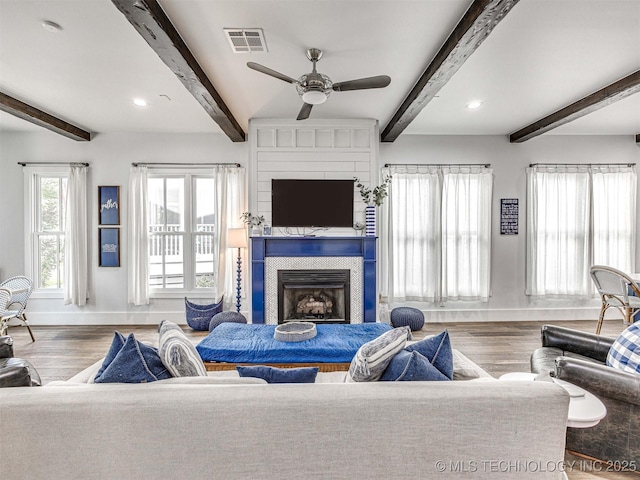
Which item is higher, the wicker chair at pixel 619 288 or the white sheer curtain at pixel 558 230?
the white sheer curtain at pixel 558 230


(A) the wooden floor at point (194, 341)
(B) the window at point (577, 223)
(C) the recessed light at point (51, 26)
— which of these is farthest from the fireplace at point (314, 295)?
(C) the recessed light at point (51, 26)

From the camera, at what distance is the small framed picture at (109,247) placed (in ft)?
16.2

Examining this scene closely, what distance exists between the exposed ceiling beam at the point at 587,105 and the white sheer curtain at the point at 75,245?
6.01 m

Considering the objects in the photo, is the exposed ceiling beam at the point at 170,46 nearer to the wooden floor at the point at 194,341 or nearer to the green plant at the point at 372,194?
the green plant at the point at 372,194

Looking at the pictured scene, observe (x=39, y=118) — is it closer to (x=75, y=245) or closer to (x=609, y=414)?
(x=75, y=245)

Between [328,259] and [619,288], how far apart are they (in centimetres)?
311

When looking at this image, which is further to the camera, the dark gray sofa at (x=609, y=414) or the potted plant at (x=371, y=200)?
the potted plant at (x=371, y=200)

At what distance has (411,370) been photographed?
1.40m

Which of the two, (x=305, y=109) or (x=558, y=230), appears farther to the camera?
(x=558, y=230)

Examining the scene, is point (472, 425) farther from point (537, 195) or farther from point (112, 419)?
point (537, 195)

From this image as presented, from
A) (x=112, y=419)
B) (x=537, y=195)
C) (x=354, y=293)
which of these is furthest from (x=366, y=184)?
(x=112, y=419)

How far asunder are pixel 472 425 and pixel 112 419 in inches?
48.1

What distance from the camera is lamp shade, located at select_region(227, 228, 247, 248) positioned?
14.7 ft

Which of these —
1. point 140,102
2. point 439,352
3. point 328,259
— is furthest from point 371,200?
point 439,352
